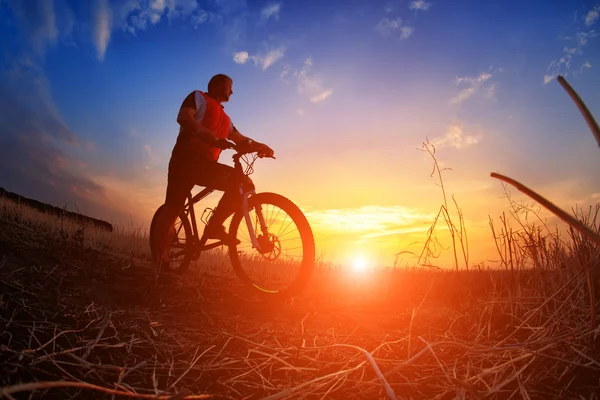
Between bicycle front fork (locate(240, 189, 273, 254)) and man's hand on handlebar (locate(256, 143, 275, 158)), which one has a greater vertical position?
man's hand on handlebar (locate(256, 143, 275, 158))

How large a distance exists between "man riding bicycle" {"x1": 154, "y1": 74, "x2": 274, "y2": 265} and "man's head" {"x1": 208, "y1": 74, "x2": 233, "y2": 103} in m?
0.14

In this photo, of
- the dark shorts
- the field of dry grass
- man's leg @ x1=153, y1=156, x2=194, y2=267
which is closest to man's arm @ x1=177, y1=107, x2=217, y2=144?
the dark shorts

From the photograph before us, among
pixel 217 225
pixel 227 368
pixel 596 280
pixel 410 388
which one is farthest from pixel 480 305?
pixel 217 225

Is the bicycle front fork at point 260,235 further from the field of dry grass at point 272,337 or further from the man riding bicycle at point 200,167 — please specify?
the field of dry grass at point 272,337

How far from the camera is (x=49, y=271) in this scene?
3.17m

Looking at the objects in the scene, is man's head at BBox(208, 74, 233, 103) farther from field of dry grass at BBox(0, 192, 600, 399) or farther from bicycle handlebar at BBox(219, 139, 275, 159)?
field of dry grass at BBox(0, 192, 600, 399)

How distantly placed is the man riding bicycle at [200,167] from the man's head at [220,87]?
0.14 m

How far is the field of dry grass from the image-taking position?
1460mm

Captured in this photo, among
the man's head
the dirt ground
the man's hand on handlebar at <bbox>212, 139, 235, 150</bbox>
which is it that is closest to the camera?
the dirt ground

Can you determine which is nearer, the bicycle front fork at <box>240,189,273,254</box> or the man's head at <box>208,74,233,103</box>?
the bicycle front fork at <box>240,189,273,254</box>

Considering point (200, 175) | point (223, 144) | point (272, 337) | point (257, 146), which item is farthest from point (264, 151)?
point (272, 337)

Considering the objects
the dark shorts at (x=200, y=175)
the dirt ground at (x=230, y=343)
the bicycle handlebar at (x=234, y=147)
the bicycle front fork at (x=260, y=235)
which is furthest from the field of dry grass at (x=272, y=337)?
the bicycle handlebar at (x=234, y=147)

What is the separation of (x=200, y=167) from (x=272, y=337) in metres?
2.33

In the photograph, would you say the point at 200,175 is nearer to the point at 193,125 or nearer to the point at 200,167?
the point at 200,167
